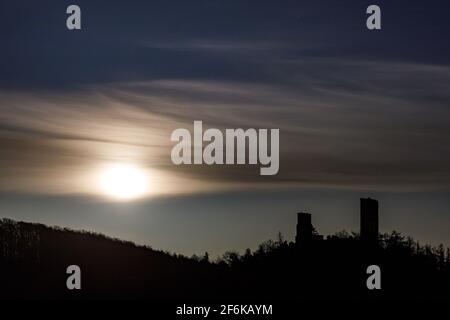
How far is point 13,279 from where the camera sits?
79.3ft

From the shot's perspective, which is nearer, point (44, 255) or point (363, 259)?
point (44, 255)

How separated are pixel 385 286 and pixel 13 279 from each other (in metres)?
10.0

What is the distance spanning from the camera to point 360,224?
2534 cm
